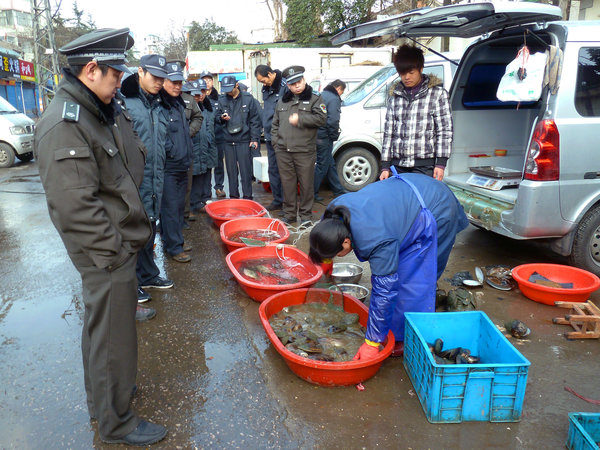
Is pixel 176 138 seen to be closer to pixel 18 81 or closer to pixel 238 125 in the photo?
pixel 238 125

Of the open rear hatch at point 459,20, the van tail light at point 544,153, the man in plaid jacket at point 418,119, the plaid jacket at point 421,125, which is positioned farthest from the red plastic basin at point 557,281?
the open rear hatch at point 459,20

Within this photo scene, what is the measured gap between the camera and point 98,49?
81.4 inches

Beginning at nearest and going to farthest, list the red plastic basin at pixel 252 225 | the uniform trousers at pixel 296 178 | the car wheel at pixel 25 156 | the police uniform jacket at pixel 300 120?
the red plastic basin at pixel 252 225 → the police uniform jacket at pixel 300 120 → the uniform trousers at pixel 296 178 → the car wheel at pixel 25 156

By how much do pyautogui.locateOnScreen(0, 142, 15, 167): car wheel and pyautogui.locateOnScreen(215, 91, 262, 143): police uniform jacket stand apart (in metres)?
7.76

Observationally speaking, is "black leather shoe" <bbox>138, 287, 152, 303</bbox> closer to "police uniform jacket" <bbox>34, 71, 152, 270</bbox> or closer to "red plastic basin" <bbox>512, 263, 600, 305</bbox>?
"police uniform jacket" <bbox>34, 71, 152, 270</bbox>

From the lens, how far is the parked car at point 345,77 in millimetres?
9227

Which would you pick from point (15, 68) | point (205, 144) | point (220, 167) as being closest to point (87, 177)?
point (205, 144)

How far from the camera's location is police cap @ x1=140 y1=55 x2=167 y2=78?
3.80m

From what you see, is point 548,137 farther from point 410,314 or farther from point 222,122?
point 222,122

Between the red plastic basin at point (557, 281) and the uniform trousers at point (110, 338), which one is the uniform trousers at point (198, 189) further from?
the uniform trousers at point (110, 338)

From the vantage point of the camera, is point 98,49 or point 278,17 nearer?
point 98,49

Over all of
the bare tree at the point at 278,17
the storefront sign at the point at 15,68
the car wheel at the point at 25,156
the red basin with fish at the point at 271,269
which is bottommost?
the red basin with fish at the point at 271,269

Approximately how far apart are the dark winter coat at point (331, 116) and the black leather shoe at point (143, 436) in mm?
5338

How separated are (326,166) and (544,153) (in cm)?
398
